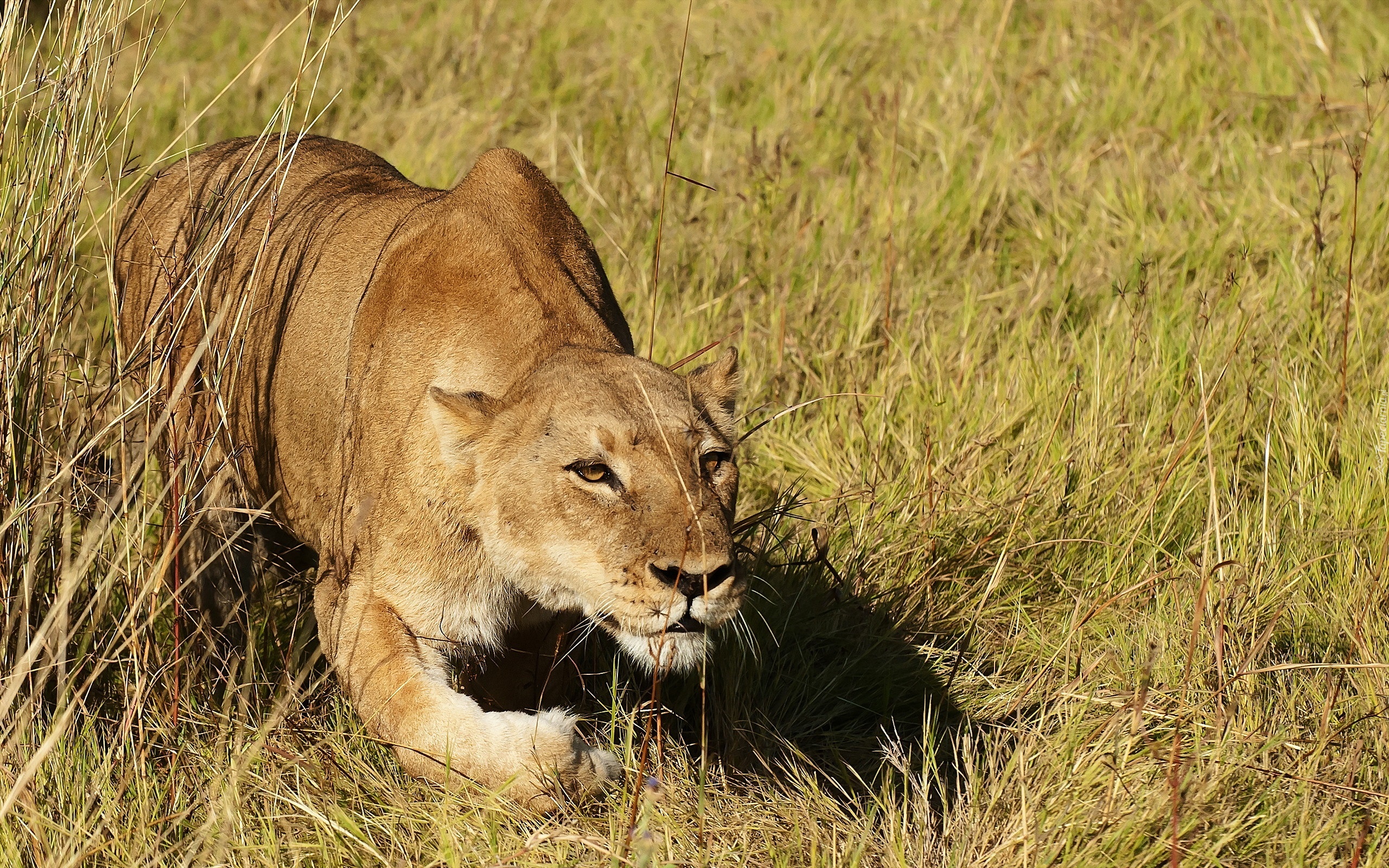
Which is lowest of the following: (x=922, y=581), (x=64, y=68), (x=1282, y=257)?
(x=922, y=581)

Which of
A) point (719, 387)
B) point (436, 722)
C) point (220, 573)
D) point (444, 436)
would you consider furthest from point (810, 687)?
point (220, 573)

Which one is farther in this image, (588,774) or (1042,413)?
(1042,413)

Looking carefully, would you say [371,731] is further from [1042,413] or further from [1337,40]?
[1337,40]

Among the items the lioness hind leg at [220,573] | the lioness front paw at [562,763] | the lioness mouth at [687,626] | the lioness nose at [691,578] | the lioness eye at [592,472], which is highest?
the lioness eye at [592,472]

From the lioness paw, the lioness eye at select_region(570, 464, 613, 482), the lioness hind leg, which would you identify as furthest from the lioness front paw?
the lioness hind leg

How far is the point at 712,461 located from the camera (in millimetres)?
3494

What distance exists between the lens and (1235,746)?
3428 millimetres

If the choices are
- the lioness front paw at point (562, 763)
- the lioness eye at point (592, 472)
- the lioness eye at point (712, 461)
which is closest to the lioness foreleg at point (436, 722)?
the lioness front paw at point (562, 763)

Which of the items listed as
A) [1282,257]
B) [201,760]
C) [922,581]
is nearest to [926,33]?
[1282,257]

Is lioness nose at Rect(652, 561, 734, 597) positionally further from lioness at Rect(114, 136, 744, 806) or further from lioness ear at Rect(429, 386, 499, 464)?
lioness ear at Rect(429, 386, 499, 464)

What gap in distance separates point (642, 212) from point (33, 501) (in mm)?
3600

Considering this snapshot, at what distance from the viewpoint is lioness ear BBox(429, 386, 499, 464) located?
11.4 feet

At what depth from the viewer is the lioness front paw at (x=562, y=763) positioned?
3.25 meters

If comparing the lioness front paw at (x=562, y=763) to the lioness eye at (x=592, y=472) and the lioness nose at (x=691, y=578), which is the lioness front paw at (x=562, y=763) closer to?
the lioness nose at (x=691, y=578)
